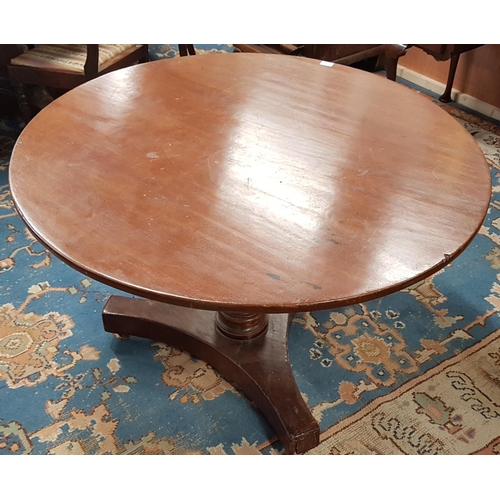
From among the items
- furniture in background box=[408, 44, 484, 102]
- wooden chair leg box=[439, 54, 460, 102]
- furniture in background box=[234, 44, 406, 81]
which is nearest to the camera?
furniture in background box=[234, 44, 406, 81]

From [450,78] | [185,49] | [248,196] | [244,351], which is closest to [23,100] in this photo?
[185,49]

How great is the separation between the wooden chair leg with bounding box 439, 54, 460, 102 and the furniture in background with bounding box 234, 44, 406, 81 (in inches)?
13.1

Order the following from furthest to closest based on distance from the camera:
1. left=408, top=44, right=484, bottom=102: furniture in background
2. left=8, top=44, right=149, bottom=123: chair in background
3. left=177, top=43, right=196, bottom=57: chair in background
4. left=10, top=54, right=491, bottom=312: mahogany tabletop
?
left=177, top=43, right=196, bottom=57: chair in background
left=408, top=44, right=484, bottom=102: furniture in background
left=8, top=44, right=149, bottom=123: chair in background
left=10, top=54, right=491, bottom=312: mahogany tabletop

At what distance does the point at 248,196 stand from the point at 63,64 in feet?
5.16

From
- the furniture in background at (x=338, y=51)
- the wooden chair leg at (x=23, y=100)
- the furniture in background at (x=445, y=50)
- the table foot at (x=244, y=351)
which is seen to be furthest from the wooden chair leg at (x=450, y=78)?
the wooden chair leg at (x=23, y=100)

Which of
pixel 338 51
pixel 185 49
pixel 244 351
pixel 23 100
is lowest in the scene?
pixel 244 351

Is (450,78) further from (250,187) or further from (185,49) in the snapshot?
(250,187)

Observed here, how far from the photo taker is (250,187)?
1220 mm

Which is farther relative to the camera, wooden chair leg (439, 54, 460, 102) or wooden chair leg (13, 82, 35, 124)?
wooden chair leg (439, 54, 460, 102)

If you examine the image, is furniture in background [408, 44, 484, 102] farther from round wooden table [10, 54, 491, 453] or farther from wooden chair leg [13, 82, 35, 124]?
wooden chair leg [13, 82, 35, 124]

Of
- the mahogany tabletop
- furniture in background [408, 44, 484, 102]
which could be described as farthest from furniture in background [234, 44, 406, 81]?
the mahogany tabletop

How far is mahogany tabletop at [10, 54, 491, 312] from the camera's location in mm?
1013

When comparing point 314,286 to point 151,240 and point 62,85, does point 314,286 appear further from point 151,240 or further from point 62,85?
point 62,85

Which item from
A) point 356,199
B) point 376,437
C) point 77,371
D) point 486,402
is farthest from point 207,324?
point 486,402
